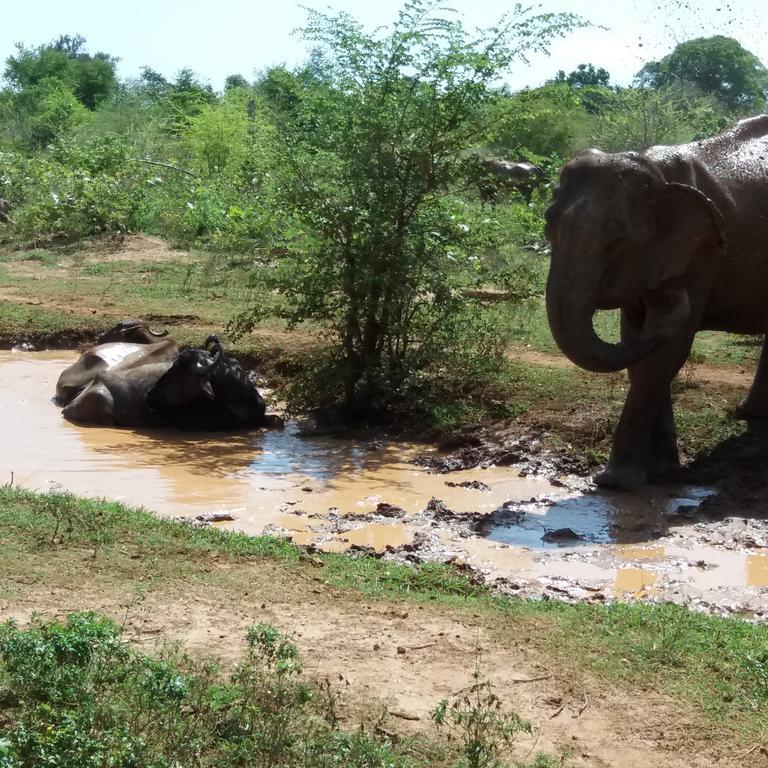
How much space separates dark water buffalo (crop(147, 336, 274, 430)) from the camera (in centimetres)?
1029

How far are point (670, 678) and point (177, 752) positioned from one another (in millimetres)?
2012

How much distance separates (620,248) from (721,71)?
138 ft

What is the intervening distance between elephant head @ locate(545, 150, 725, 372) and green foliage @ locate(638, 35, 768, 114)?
39021mm

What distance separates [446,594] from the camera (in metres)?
6.05

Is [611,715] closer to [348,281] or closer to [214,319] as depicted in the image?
[348,281]

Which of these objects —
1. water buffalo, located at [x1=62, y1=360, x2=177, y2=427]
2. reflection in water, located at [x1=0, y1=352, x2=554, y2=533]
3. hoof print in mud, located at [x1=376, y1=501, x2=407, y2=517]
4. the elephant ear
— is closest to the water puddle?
reflection in water, located at [x1=0, y1=352, x2=554, y2=533]

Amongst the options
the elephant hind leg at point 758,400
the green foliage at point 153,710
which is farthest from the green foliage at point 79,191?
the green foliage at point 153,710

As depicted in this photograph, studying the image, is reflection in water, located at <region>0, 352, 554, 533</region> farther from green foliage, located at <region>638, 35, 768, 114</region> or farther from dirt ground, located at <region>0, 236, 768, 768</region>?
green foliage, located at <region>638, 35, 768, 114</region>

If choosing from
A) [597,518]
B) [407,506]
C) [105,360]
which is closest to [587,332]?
[597,518]

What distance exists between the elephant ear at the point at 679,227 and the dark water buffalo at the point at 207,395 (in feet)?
12.8

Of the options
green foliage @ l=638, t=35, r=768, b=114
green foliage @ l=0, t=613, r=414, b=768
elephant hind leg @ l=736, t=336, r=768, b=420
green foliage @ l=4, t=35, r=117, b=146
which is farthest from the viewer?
green foliage @ l=638, t=35, r=768, b=114

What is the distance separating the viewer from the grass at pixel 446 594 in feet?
15.8

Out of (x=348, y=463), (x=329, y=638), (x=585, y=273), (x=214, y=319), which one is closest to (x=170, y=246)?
(x=214, y=319)

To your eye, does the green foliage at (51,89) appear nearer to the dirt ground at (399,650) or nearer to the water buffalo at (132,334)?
the water buffalo at (132,334)
